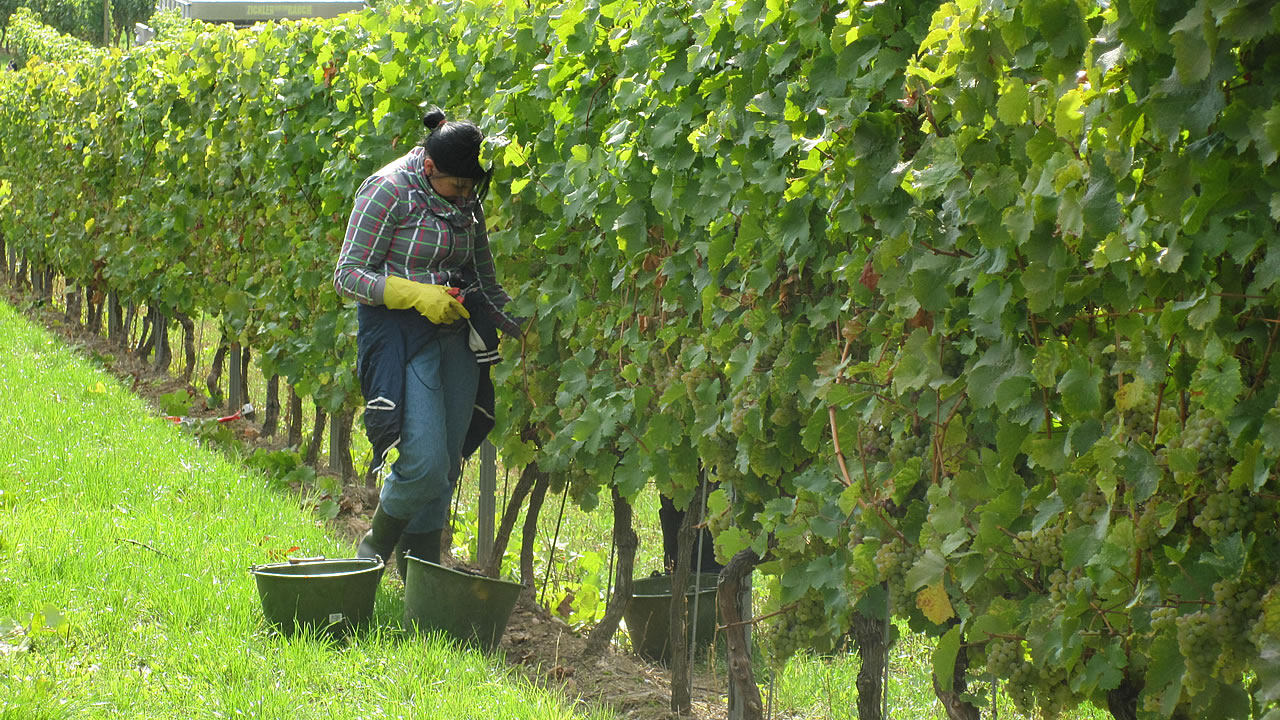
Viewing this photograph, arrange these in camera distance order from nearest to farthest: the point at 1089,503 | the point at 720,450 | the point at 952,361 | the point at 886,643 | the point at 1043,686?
the point at 1089,503
the point at 1043,686
the point at 952,361
the point at 886,643
the point at 720,450

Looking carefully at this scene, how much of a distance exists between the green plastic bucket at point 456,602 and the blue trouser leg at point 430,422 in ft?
1.07

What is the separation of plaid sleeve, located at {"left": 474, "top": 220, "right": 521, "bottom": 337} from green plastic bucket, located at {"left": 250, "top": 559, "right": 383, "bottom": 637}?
972mm

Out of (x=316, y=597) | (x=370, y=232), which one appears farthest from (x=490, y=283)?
(x=316, y=597)

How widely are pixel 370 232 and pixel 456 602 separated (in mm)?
1306

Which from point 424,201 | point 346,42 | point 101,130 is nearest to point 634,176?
A: point 424,201

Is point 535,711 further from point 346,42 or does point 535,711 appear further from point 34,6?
point 34,6

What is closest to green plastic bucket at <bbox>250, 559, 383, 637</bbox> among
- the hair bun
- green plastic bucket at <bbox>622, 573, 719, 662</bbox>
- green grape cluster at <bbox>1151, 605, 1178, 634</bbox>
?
green plastic bucket at <bbox>622, 573, 719, 662</bbox>

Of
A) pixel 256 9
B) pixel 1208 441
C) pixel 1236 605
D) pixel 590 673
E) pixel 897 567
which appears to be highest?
pixel 256 9

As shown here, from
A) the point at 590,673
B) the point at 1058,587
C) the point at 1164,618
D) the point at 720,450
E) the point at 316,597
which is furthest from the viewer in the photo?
the point at 590,673

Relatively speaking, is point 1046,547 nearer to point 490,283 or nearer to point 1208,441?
point 1208,441

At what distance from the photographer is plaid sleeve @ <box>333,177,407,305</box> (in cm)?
457

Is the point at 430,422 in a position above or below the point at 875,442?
below

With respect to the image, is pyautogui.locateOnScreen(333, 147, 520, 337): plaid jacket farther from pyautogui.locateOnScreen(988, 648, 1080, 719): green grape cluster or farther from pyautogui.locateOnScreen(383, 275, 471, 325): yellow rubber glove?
pyautogui.locateOnScreen(988, 648, 1080, 719): green grape cluster

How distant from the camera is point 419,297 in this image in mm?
4469
